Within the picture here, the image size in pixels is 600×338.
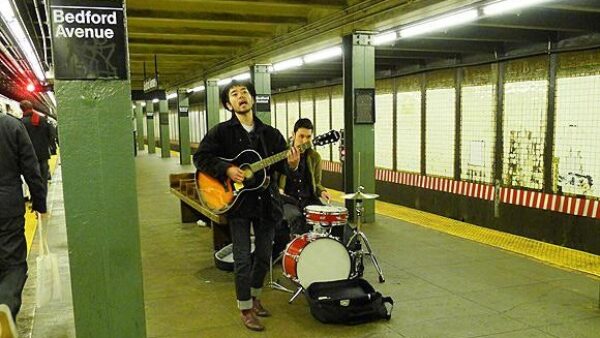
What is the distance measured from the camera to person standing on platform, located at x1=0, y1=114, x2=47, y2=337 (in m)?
3.34

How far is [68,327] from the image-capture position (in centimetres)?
387

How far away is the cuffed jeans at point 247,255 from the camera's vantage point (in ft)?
12.0

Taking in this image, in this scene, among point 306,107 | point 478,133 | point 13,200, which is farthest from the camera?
point 306,107

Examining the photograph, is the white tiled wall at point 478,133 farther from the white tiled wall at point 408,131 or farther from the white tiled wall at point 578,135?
the white tiled wall at point 578,135

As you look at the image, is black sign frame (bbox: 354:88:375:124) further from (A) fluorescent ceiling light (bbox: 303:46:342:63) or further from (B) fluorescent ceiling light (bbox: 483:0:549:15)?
(B) fluorescent ceiling light (bbox: 483:0:549:15)

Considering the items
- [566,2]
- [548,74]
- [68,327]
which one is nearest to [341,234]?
[68,327]

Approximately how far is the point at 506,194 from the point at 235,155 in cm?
567

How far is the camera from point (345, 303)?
12.6 ft

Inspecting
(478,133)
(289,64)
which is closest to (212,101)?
(289,64)

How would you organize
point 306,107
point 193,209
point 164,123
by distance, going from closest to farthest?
point 193,209
point 306,107
point 164,123

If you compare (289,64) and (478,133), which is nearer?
(478,133)

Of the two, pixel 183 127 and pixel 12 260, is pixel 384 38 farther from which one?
pixel 183 127

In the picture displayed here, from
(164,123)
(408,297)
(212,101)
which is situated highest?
(212,101)

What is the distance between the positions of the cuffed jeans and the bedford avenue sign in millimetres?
1587
